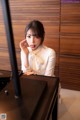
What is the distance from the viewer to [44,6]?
1917 millimetres

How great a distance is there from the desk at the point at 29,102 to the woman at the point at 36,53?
1.94ft

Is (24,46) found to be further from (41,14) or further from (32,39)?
(41,14)

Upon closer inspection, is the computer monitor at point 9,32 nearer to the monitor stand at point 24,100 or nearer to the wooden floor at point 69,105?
the monitor stand at point 24,100

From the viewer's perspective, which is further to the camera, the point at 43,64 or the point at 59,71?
the point at 59,71

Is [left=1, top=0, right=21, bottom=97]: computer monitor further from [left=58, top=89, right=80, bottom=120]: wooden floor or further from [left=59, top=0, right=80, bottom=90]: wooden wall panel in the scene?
[left=59, top=0, right=80, bottom=90]: wooden wall panel

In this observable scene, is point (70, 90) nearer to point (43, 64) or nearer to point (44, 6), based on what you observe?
point (43, 64)

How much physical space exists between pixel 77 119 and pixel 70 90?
1.77ft

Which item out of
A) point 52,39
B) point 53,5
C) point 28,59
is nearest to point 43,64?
point 28,59

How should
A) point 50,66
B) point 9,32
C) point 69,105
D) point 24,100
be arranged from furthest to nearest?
point 69,105, point 50,66, point 24,100, point 9,32

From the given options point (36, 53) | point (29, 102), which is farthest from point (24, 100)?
point (36, 53)

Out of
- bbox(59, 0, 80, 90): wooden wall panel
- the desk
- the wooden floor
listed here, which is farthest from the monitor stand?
bbox(59, 0, 80, 90): wooden wall panel

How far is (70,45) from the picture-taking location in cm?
200

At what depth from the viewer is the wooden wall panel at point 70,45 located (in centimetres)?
185

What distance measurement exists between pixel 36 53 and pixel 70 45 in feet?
1.89
